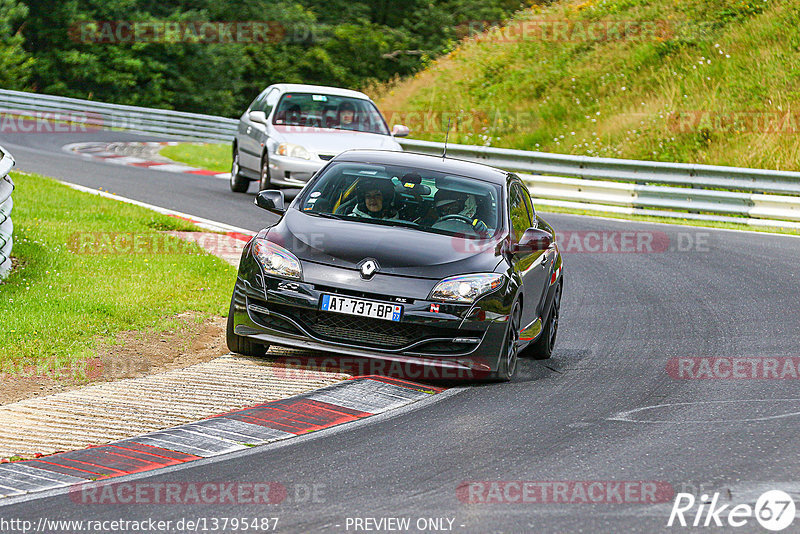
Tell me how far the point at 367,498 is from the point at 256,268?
3.17m

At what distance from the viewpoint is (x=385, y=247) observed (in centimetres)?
826

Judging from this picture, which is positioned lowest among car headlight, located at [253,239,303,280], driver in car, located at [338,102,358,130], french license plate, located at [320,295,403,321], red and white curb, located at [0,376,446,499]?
red and white curb, located at [0,376,446,499]

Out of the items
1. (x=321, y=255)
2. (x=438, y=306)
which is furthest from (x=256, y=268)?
(x=438, y=306)

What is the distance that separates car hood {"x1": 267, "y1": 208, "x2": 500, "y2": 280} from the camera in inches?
319

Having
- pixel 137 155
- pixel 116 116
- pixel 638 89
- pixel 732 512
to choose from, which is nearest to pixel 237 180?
pixel 137 155

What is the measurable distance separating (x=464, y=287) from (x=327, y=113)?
10.8 metres

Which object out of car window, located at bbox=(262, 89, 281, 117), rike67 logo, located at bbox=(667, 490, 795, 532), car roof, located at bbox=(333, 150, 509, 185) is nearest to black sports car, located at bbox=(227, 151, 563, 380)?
car roof, located at bbox=(333, 150, 509, 185)

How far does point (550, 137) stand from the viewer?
96.4 ft

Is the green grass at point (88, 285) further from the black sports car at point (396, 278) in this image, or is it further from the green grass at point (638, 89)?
the green grass at point (638, 89)

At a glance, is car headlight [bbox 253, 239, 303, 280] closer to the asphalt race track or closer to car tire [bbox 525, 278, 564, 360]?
the asphalt race track

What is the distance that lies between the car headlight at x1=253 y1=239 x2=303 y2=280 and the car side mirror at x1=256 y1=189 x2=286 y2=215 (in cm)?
74

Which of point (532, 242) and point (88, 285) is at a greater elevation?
point (532, 242)

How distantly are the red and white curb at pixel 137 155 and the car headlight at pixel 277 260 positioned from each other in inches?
600

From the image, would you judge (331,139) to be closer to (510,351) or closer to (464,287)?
(510,351)
